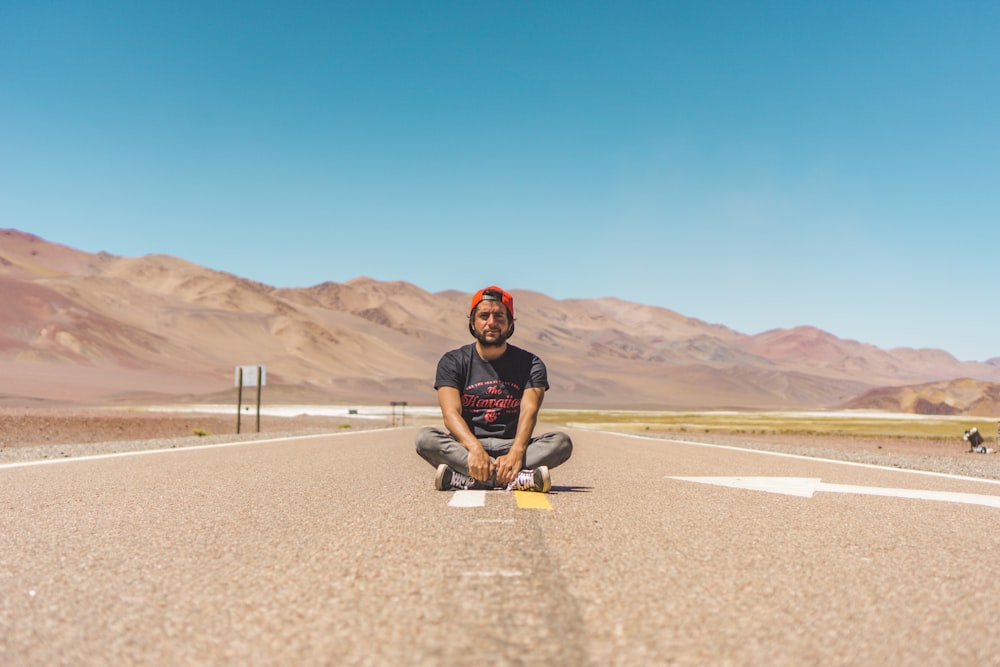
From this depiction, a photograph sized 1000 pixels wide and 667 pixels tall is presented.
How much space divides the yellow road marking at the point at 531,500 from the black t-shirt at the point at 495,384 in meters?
0.66

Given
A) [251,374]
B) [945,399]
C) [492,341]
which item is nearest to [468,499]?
[492,341]

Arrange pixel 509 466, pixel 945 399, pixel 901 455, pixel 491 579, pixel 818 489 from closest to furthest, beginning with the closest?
pixel 491 579 < pixel 509 466 < pixel 818 489 < pixel 901 455 < pixel 945 399

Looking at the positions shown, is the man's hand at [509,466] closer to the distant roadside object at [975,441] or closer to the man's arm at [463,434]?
the man's arm at [463,434]

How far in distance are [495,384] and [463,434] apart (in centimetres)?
62

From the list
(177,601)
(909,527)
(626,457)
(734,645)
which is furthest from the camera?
(626,457)

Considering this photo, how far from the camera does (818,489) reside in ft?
26.9

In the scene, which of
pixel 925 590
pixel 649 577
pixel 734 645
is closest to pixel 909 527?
pixel 925 590

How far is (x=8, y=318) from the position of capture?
14412 cm

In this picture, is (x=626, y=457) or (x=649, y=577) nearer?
(x=649, y=577)

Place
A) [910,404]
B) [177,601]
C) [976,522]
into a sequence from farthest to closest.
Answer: [910,404]
[976,522]
[177,601]

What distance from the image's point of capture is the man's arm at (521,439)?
668 cm

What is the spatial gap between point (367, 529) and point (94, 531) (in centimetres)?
164

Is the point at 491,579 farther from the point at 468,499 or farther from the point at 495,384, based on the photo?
the point at 495,384

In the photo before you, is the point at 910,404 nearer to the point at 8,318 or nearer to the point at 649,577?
the point at 8,318
